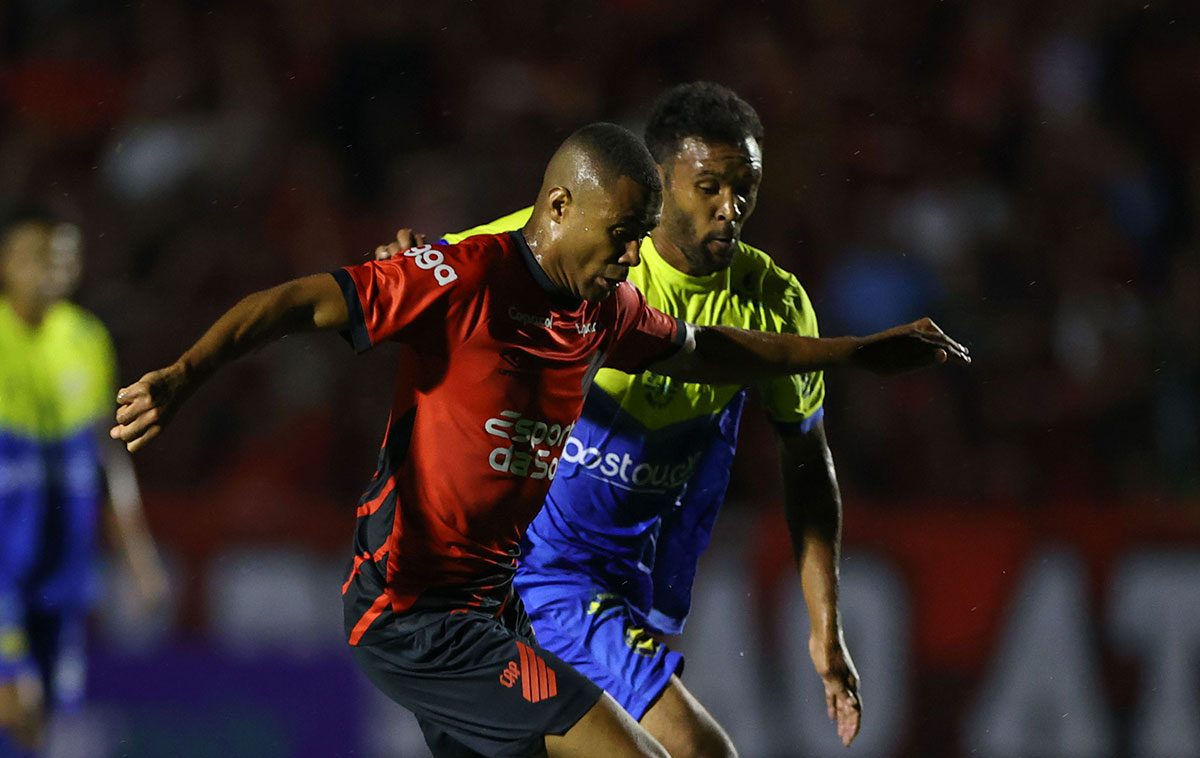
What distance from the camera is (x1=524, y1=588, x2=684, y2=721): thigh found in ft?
14.6

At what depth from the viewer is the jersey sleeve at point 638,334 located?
4.12 m

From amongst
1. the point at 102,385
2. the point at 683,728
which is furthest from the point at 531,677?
the point at 102,385

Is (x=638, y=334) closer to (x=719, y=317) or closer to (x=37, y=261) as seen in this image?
(x=719, y=317)

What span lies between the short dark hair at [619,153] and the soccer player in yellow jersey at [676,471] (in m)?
0.61

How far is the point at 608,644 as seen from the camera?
4.52 metres

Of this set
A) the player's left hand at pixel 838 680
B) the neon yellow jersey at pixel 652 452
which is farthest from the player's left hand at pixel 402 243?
the player's left hand at pixel 838 680

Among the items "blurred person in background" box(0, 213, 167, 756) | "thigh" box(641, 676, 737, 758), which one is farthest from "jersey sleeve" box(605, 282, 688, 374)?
"blurred person in background" box(0, 213, 167, 756)

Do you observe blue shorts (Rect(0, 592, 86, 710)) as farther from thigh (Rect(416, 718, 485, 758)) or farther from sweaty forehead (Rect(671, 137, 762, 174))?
sweaty forehead (Rect(671, 137, 762, 174))

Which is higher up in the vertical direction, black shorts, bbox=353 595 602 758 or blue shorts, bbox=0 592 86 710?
black shorts, bbox=353 595 602 758

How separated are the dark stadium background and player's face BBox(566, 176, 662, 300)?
12.5 ft

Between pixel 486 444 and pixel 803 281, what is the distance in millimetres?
5438

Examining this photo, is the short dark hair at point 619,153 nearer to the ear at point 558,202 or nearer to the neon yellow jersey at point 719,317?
the ear at point 558,202

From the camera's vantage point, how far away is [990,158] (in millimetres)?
10062

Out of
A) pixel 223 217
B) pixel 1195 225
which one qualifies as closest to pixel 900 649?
pixel 1195 225
